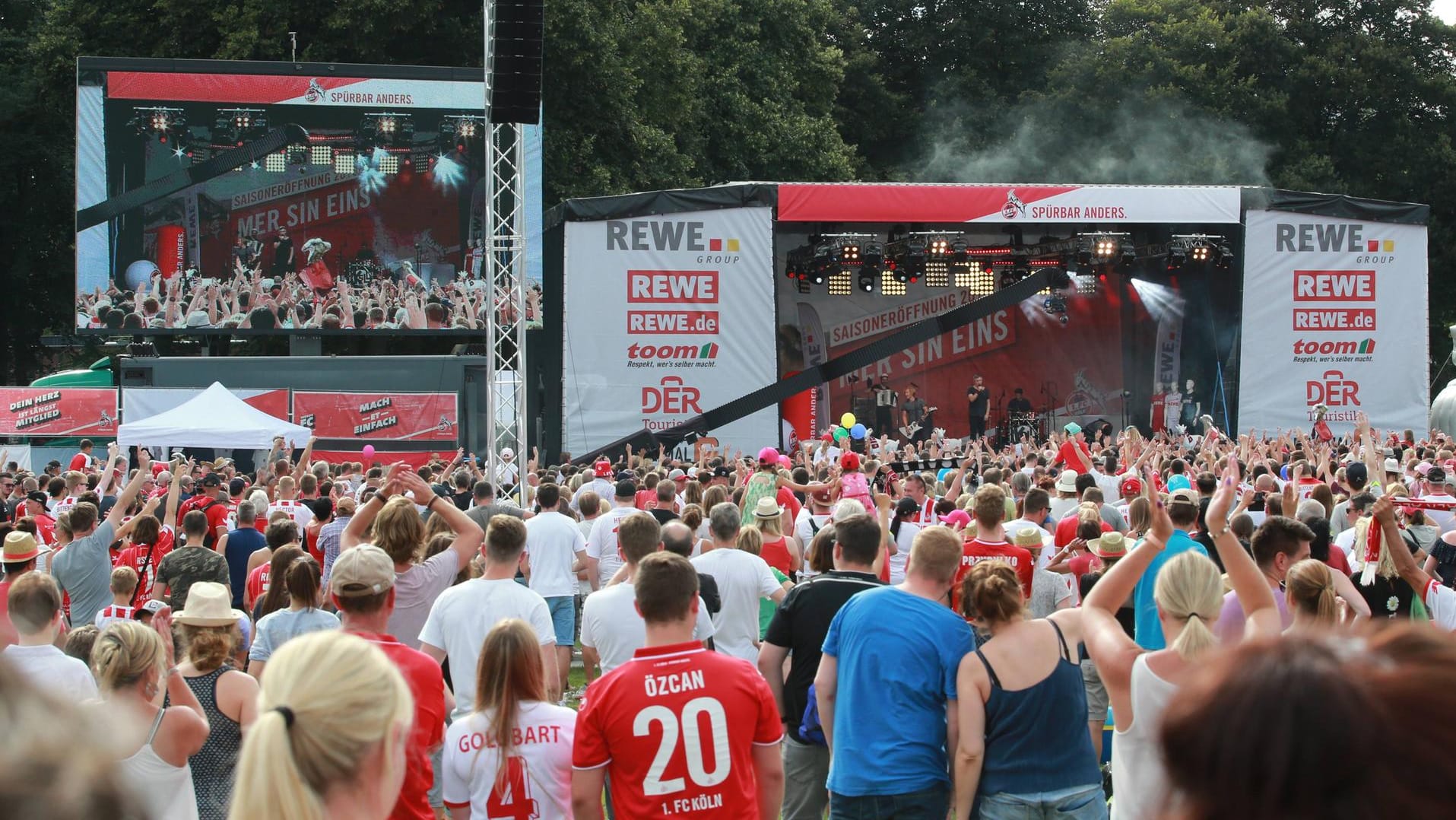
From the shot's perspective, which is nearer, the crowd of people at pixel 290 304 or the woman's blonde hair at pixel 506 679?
the woman's blonde hair at pixel 506 679

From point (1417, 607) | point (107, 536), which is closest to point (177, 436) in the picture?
point (107, 536)

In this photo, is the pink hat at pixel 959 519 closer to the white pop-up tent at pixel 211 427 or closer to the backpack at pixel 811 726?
the backpack at pixel 811 726

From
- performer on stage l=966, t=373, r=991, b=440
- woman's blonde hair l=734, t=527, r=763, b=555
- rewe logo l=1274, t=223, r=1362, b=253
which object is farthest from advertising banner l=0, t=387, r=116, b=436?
rewe logo l=1274, t=223, r=1362, b=253

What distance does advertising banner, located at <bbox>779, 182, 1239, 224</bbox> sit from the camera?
19.2 meters

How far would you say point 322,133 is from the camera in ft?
71.6

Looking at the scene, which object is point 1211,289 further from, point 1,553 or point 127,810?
point 127,810

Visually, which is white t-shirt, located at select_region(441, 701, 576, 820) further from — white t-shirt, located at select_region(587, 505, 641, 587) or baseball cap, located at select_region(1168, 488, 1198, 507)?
white t-shirt, located at select_region(587, 505, 641, 587)

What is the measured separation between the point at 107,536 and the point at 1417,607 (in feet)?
20.4

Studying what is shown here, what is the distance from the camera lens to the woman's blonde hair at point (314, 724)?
6.28 feet

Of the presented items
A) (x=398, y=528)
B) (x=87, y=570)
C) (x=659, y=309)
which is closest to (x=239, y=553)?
(x=87, y=570)

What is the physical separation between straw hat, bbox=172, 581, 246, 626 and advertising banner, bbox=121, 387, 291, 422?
16.6 m

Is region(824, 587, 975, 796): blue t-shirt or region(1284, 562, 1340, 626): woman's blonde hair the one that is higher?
region(1284, 562, 1340, 626): woman's blonde hair

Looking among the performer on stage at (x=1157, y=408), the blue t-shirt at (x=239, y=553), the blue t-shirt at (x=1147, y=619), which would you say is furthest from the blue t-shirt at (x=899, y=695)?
the performer on stage at (x=1157, y=408)

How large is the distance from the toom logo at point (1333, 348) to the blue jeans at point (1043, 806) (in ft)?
57.4
